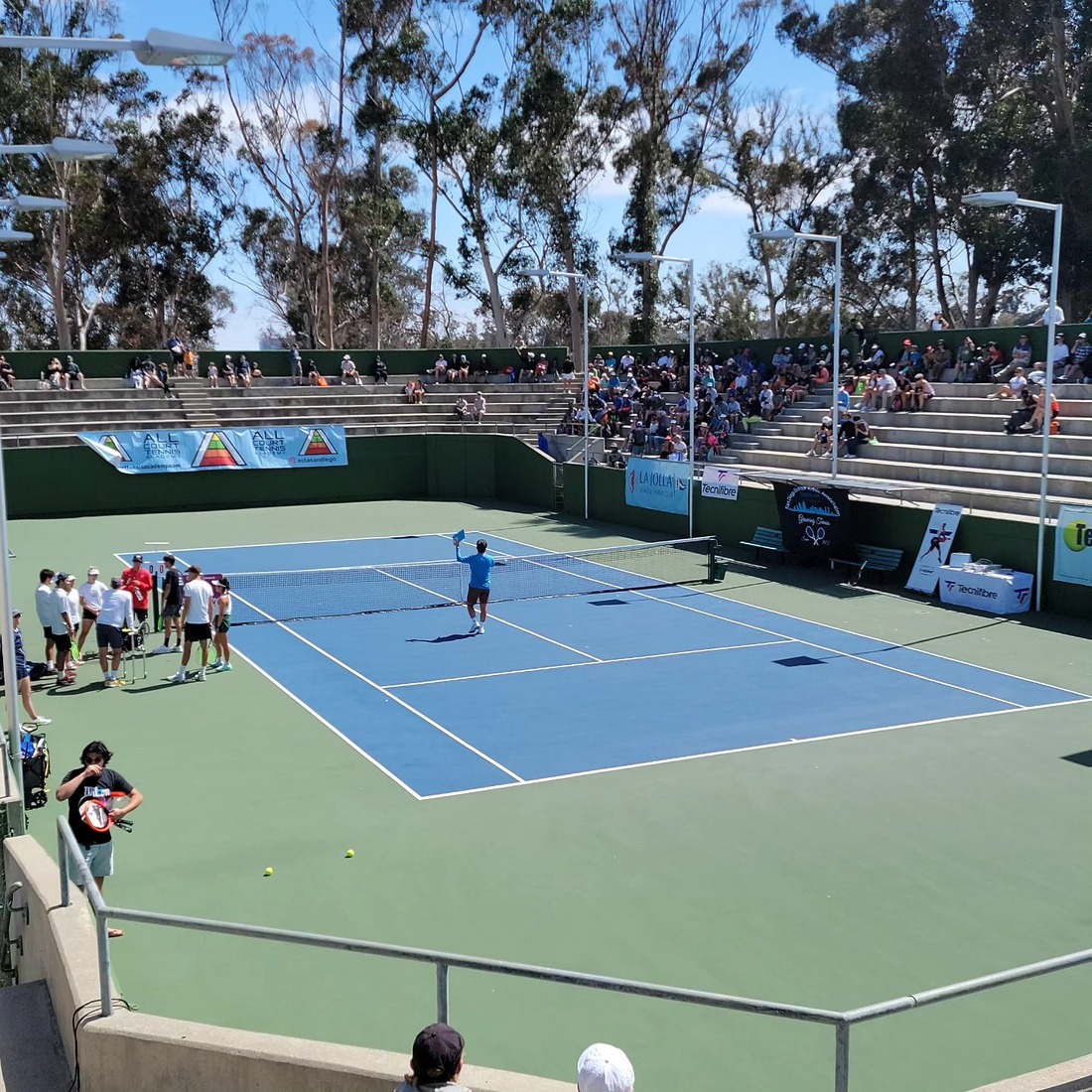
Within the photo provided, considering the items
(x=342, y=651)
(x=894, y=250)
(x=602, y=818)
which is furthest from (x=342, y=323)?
(x=602, y=818)

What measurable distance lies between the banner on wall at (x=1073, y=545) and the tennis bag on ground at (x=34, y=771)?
17.5 m

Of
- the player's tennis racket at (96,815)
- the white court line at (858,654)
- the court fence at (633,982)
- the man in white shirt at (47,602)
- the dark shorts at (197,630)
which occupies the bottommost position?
the white court line at (858,654)

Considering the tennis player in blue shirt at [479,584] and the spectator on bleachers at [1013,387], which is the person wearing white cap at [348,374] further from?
the tennis player in blue shirt at [479,584]

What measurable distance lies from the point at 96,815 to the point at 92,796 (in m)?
0.16

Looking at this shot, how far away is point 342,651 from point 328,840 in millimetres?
8570

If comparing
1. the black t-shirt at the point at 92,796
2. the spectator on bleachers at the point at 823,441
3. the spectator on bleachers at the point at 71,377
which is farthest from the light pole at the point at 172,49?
the spectator on bleachers at the point at 71,377

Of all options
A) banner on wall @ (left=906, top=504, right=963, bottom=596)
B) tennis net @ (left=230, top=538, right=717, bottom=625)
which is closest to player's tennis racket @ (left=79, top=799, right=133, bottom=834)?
tennis net @ (left=230, top=538, right=717, bottom=625)

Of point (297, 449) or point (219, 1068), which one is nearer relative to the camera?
point (219, 1068)

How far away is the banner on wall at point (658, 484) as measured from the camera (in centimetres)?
3228

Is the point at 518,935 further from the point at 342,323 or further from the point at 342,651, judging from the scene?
Result: the point at 342,323

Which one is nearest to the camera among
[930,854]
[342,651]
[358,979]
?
[358,979]

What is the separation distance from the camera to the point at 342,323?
242 ft

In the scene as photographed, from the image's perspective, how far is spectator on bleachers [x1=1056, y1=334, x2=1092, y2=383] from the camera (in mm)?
29969

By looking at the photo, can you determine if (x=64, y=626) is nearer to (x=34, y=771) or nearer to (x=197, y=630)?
(x=197, y=630)
